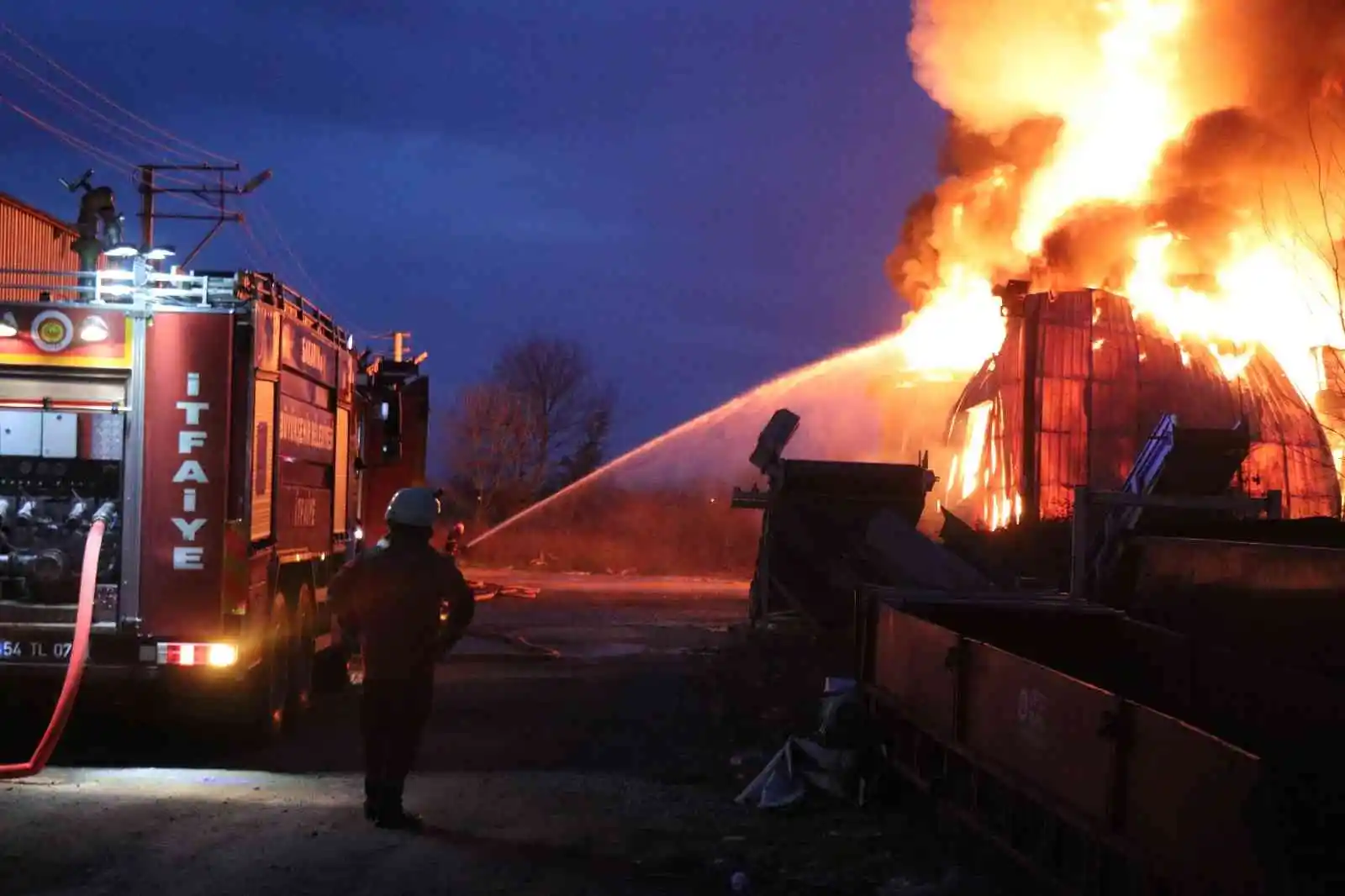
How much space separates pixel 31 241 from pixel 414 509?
885 inches

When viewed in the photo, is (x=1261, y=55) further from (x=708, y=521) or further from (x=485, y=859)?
(x=485, y=859)

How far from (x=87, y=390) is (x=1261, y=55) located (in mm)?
33531

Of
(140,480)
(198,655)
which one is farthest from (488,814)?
(140,480)

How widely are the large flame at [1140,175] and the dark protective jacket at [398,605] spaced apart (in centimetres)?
2325

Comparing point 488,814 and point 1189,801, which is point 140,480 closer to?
point 488,814

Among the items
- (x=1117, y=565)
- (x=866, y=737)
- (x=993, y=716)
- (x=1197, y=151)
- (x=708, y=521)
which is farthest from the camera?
(x=708, y=521)

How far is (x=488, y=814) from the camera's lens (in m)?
6.59

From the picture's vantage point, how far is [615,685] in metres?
13.7

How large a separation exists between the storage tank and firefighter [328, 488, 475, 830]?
24062 mm

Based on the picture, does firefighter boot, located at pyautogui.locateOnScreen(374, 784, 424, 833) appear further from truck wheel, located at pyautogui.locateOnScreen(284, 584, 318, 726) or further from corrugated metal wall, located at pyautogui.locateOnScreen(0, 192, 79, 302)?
corrugated metal wall, located at pyautogui.locateOnScreen(0, 192, 79, 302)

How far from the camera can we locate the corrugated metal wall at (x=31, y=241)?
2389 centimetres

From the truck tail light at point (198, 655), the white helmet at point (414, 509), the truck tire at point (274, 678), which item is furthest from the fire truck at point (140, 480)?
the white helmet at point (414, 509)

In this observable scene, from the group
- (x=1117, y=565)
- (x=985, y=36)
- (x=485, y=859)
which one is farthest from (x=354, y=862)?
(x=985, y=36)

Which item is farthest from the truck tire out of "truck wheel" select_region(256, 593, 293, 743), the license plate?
the license plate
